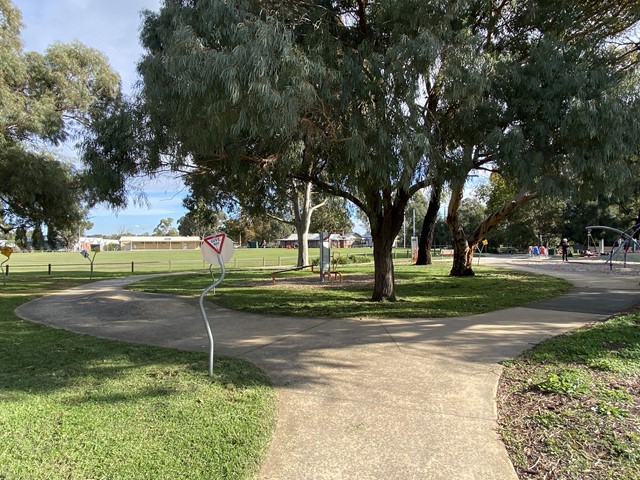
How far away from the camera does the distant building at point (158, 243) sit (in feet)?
468

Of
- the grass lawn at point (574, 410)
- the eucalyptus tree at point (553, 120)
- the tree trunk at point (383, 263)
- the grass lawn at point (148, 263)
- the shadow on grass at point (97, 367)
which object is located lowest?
the grass lawn at point (148, 263)

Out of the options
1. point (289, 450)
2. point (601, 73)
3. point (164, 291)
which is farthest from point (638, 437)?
point (164, 291)

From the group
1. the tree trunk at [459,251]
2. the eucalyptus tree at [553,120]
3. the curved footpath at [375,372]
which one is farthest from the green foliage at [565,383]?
the tree trunk at [459,251]

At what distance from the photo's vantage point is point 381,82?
6.84 metres

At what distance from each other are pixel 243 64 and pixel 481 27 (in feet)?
20.4

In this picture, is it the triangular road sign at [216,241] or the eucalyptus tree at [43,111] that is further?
the eucalyptus tree at [43,111]

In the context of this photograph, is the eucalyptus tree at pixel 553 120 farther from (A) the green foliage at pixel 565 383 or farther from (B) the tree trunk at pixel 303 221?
(B) the tree trunk at pixel 303 221

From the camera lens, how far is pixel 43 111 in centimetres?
1398

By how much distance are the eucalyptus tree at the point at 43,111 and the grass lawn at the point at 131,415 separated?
33.6 ft

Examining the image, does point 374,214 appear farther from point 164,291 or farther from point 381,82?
point 164,291

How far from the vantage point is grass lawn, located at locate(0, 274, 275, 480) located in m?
3.26

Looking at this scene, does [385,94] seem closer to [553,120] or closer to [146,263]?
[553,120]

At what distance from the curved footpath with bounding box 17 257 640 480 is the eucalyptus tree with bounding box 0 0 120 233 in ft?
18.9

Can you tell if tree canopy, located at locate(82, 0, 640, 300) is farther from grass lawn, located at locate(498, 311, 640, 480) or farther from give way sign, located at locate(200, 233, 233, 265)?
grass lawn, located at locate(498, 311, 640, 480)
